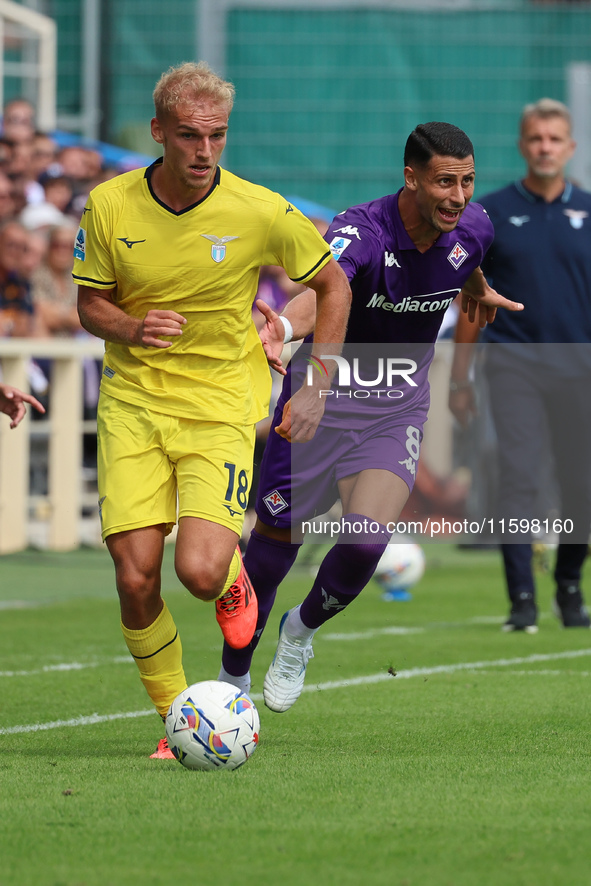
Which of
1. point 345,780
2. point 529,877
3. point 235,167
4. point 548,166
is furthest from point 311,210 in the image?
point 529,877

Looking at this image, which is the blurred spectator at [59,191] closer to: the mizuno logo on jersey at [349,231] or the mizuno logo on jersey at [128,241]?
the mizuno logo on jersey at [349,231]

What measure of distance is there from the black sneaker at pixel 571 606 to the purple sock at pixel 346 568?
3.25 metres

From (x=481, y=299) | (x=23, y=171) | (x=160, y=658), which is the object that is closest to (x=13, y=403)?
(x=160, y=658)

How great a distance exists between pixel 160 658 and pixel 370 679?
2.00 meters

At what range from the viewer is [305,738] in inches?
209

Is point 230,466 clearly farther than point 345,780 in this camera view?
Yes

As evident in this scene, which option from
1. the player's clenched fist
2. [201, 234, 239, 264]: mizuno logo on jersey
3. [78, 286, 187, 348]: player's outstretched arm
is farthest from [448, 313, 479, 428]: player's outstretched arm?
the player's clenched fist

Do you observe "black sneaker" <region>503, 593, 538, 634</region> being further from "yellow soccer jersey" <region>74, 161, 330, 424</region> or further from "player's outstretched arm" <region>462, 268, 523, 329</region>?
"yellow soccer jersey" <region>74, 161, 330, 424</region>

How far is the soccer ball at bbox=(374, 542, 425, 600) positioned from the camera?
10.3 metres

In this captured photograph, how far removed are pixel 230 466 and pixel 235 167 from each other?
16788 mm

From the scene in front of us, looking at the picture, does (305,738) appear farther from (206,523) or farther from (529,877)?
(529,877)

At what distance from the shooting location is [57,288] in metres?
13.6

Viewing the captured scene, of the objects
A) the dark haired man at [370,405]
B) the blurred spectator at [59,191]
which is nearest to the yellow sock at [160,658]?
the dark haired man at [370,405]

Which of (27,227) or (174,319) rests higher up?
(174,319)
